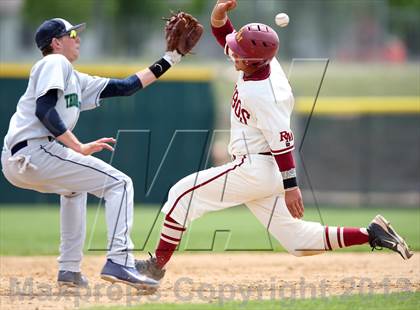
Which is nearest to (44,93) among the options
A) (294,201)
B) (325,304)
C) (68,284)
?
(68,284)

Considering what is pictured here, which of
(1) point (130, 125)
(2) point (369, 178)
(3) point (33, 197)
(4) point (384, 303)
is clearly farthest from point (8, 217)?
(4) point (384, 303)

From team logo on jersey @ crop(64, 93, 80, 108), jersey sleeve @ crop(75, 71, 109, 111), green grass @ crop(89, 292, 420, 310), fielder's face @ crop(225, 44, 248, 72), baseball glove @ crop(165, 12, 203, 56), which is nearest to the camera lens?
green grass @ crop(89, 292, 420, 310)

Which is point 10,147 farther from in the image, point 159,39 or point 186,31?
point 159,39

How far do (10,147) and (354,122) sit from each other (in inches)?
438

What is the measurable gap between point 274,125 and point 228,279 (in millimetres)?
1734

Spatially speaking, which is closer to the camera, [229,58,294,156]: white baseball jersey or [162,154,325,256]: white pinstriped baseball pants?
[229,58,294,156]: white baseball jersey

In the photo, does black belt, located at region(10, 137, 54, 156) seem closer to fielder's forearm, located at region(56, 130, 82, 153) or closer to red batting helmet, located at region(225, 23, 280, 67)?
fielder's forearm, located at region(56, 130, 82, 153)

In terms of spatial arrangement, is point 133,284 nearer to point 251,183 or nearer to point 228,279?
point 251,183

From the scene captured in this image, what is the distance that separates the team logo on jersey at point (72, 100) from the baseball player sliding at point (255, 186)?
0.94 m

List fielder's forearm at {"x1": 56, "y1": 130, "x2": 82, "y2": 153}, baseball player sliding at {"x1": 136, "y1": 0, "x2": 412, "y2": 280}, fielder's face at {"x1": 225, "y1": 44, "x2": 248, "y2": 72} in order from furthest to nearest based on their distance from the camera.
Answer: fielder's face at {"x1": 225, "y1": 44, "x2": 248, "y2": 72} → baseball player sliding at {"x1": 136, "y1": 0, "x2": 412, "y2": 280} → fielder's forearm at {"x1": 56, "y1": 130, "x2": 82, "y2": 153}

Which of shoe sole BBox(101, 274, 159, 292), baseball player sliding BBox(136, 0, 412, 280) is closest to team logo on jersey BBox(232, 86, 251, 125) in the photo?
baseball player sliding BBox(136, 0, 412, 280)

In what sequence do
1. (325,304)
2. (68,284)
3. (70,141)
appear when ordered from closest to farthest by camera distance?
(325,304) → (70,141) → (68,284)

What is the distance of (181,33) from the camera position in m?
6.64

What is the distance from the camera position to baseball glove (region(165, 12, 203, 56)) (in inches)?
261
